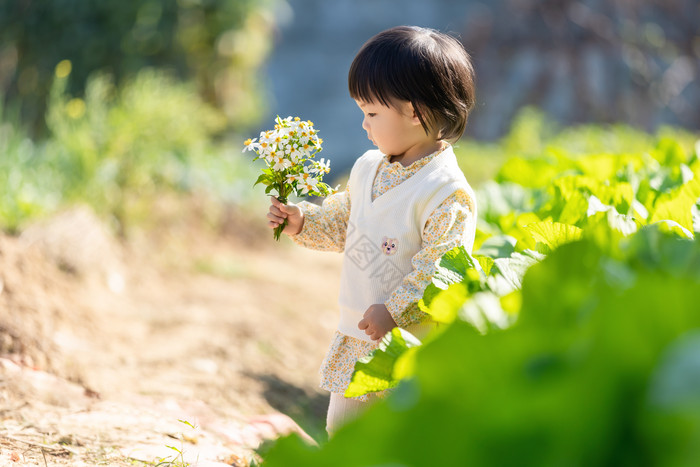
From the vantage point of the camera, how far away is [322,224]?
80.8 inches

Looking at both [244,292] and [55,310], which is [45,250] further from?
[244,292]

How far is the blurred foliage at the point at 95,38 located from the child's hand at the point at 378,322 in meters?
6.92

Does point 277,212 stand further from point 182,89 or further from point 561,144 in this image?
point 182,89

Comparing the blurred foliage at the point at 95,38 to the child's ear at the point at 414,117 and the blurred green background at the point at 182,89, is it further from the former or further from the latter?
the child's ear at the point at 414,117

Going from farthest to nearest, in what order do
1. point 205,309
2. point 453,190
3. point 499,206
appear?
point 205,309 → point 499,206 → point 453,190

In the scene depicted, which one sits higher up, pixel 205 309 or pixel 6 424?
pixel 205 309

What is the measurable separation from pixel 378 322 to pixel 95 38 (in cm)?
719

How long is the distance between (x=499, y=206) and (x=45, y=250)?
104 inches

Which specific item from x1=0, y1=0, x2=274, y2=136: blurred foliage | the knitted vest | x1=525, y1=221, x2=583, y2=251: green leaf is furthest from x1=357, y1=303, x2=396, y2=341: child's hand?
x1=0, y1=0, x2=274, y2=136: blurred foliage

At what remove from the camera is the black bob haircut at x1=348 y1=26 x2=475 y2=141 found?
5.72 feet

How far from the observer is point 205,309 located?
4.20 metres

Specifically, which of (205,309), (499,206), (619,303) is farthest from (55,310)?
(619,303)

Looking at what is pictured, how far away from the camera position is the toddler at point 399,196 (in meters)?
1.70

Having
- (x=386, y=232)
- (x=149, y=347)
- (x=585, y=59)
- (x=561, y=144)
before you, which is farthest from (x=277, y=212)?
(x=585, y=59)
